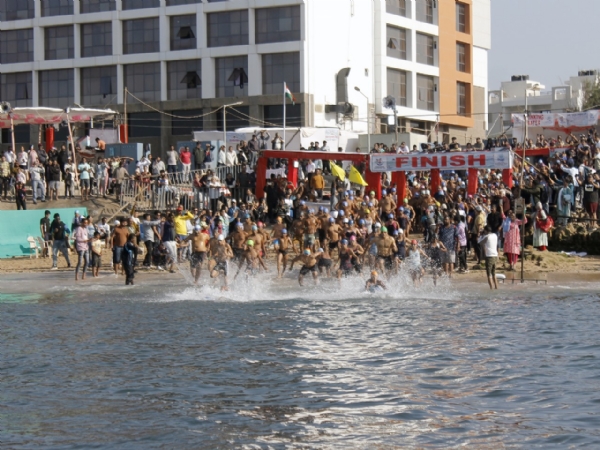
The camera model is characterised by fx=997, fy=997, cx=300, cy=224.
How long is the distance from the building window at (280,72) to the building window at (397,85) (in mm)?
7727

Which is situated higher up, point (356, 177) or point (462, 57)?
point (462, 57)

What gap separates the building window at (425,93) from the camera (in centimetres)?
6206

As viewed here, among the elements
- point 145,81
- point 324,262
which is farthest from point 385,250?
point 145,81

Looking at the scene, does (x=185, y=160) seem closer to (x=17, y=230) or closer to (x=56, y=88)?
(x=17, y=230)

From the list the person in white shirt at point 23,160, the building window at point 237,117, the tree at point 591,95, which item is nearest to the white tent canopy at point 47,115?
the person in white shirt at point 23,160

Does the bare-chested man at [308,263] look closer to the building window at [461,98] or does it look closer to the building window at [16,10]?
the building window at [16,10]

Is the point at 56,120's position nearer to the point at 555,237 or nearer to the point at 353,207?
the point at 353,207

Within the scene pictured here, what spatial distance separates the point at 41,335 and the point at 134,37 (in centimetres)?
3994

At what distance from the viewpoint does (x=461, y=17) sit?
66500 millimetres

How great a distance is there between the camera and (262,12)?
54.3 m

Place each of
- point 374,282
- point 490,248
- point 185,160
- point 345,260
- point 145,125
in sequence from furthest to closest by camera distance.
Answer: point 145,125
point 185,160
point 345,260
point 374,282
point 490,248

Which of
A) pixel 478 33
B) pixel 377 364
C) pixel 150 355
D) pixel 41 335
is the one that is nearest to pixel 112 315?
pixel 41 335

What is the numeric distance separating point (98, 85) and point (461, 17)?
81.0ft

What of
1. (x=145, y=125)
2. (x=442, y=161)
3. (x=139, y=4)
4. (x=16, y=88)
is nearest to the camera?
(x=442, y=161)
